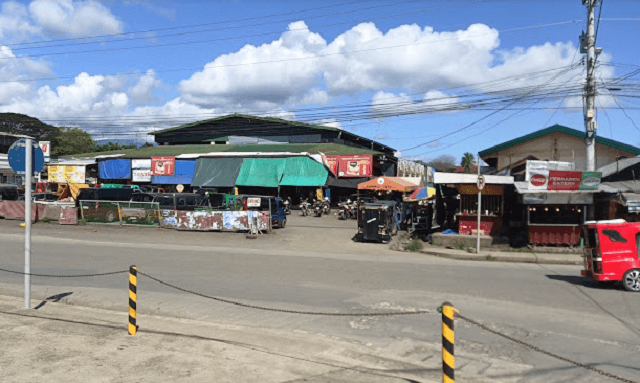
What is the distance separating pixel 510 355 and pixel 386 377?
2.26m

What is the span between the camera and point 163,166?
46.1 m

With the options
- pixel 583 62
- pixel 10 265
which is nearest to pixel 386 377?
pixel 10 265

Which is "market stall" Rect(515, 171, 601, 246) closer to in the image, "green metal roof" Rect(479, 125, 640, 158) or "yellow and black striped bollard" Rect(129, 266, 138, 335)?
"green metal roof" Rect(479, 125, 640, 158)

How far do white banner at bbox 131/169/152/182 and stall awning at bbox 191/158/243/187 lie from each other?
5.44 m

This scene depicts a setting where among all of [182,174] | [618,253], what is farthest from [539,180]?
[182,174]

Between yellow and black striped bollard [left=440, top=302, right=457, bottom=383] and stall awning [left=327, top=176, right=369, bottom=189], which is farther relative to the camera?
stall awning [left=327, top=176, right=369, bottom=189]

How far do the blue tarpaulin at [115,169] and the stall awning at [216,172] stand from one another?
324 inches

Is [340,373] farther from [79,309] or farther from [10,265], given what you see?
[10,265]

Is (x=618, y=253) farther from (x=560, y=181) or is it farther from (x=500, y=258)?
(x=560, y=181)

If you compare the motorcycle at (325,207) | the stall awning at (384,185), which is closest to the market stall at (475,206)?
the stall awning at (384,185)

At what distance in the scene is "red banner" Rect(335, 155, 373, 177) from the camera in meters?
38.3

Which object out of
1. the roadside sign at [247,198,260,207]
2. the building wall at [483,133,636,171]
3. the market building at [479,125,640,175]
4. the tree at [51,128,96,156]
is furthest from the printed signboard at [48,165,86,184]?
the tree at [51,128,96,156]

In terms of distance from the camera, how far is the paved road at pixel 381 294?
762 centimetres

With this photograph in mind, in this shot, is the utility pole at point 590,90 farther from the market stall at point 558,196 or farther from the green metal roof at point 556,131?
the green metal roof at point 556,131
